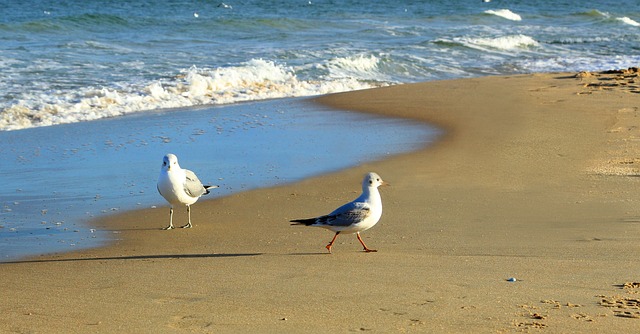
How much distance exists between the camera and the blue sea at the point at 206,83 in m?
9.75

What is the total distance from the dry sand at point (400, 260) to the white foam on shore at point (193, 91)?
19.7 feet

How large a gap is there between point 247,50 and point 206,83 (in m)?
6.70

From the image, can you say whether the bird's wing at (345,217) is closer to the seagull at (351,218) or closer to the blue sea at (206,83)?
the seagull at (351,218)

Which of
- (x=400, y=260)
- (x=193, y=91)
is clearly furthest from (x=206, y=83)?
(x=400, y=260)

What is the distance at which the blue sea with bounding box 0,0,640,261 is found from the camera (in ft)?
32.0

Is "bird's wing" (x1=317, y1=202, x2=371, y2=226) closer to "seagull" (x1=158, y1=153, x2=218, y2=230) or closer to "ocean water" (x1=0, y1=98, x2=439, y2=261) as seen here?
"seagull" (x1=158, y1=153, x2=218, y2=230)

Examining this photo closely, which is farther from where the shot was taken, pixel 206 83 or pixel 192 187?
pixel 206 83

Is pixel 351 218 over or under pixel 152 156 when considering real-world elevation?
over

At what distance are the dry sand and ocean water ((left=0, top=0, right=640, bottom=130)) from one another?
651 cm

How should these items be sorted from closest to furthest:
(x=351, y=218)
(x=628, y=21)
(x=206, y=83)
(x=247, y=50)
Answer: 1. (x=351, y=218)
2. (x=206, y=83)
3. (x=247, y=50)
4. (x=628, y=21)

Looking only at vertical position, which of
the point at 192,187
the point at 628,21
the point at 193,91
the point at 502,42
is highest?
the point at 192,187

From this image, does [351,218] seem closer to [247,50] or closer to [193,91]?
[193,91]

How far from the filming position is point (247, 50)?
24188 mm

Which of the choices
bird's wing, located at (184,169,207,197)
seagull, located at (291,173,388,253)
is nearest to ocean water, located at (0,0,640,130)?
bird's wing, located at (184,169,207,197)
